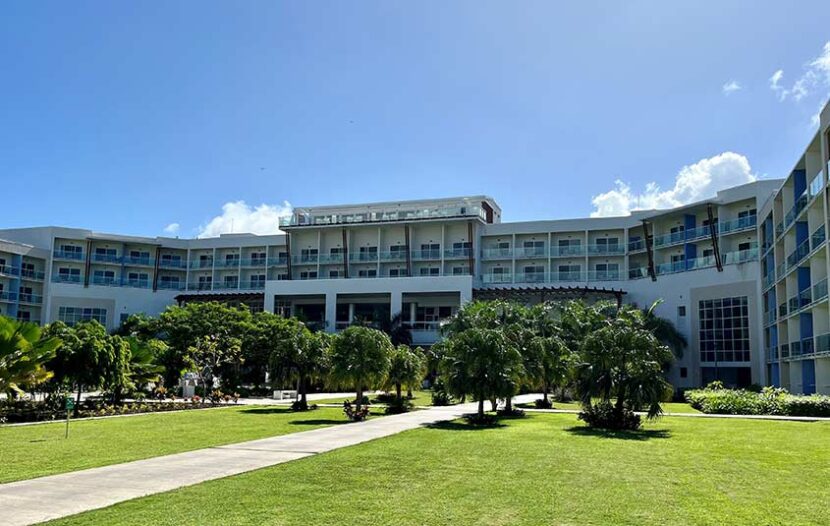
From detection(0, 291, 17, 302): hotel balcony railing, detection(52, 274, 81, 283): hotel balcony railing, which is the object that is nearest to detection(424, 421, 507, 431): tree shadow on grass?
detection(0, 291, 17, 302): hotel balcony railing

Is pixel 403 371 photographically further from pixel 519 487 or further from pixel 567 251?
pixel 567 251

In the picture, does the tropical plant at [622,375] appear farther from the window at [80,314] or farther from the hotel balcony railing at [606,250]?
the window at [80,314]

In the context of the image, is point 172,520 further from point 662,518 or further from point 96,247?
point 96,247

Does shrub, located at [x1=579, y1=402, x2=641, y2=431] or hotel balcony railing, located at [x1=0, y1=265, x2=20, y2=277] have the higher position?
hotel balcony railing, located at [x1=0, y1=265, x2=20, y2=277]

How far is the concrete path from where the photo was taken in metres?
10.2

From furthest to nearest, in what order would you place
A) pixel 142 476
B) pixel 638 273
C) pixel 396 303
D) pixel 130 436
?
pixel 396 303, pixel 638 273, pixel 130 436, pixel 142 476

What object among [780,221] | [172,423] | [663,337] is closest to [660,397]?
[172,423]

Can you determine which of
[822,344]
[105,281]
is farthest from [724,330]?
[105,281]

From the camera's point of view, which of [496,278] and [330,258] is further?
[330,258]

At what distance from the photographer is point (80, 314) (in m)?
73.8

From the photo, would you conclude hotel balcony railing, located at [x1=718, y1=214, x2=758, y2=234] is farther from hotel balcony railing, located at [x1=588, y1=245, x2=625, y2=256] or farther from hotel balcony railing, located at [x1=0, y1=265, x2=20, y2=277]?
hotel balcony railing, located at [x1=0, y1=265, x2=20, y2=277]

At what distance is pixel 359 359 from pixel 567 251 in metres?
44.6

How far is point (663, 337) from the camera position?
52719mm

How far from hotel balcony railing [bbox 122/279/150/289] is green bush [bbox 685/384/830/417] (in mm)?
61627
